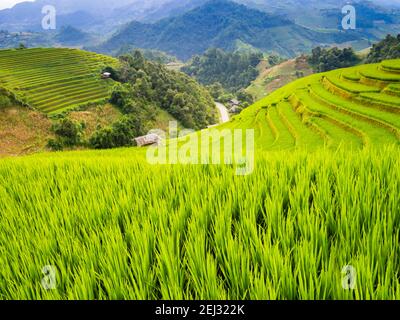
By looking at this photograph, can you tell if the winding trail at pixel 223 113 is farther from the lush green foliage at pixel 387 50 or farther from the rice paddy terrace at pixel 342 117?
the rice paddy terrace at pixel 342 117

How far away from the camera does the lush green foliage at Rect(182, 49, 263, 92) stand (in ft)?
535

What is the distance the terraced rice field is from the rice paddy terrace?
45.5 metres

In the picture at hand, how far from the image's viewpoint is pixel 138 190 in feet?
9.34

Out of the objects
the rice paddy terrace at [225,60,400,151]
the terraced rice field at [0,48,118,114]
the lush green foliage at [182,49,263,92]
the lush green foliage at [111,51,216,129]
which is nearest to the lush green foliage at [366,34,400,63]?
the lush green foliage at [111,51,216,129]

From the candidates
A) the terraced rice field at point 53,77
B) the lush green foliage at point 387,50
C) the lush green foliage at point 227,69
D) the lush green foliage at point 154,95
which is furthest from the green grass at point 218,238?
the lush green foliage at point 227,69

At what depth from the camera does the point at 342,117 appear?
22.1 m

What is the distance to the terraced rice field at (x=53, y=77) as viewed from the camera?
62.9m

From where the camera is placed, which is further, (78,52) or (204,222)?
(78,52)

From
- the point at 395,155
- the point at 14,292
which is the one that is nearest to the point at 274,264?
the point at 14,292

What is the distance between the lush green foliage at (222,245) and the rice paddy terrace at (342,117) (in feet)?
38.7

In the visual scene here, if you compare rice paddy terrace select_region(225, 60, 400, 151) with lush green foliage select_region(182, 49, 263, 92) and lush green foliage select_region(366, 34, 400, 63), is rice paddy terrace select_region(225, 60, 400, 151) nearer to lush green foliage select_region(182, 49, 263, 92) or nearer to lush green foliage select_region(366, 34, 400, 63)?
lush green foliage select_region(366, 34, 400, 63)
